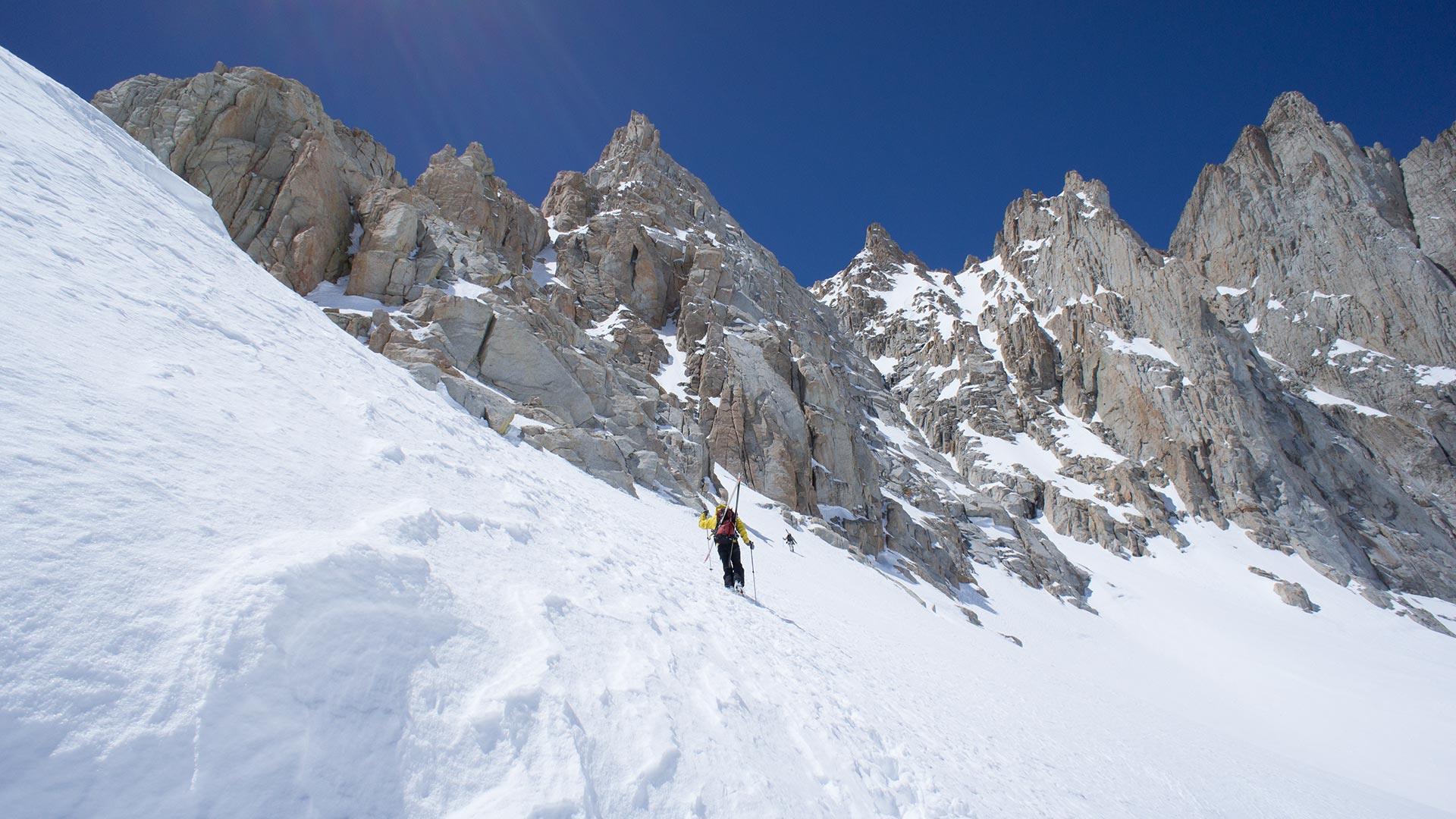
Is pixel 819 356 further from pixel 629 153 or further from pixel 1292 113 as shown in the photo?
pixel 1292 113

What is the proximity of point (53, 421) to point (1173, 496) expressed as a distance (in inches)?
3394

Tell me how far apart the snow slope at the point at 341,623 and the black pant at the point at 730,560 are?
560 mm

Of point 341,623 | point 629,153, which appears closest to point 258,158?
point 341,623

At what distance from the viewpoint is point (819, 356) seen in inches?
2376

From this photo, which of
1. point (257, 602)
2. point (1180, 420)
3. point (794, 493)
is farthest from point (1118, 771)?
point (1180, 420)

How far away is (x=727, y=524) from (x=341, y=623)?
7.38 m

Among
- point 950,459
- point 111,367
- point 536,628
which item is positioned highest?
point 950,459

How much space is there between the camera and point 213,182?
1128 inches

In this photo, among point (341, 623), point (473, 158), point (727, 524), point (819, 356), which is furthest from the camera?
point (819, 356)

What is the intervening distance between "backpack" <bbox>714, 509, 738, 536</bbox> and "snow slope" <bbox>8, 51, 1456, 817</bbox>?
867 mm

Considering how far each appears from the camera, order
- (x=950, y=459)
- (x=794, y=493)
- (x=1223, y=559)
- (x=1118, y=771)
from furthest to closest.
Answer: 1. (x=950, y=459)
2. (x=1223, y=559)
3. (x=794, y=493)
4. (x=1118, y=771)

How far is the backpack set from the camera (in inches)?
387

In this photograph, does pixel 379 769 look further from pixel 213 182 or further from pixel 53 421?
pixel 213 182

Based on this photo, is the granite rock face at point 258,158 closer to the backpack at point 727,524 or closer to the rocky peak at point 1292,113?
the backpack at point 727,524
